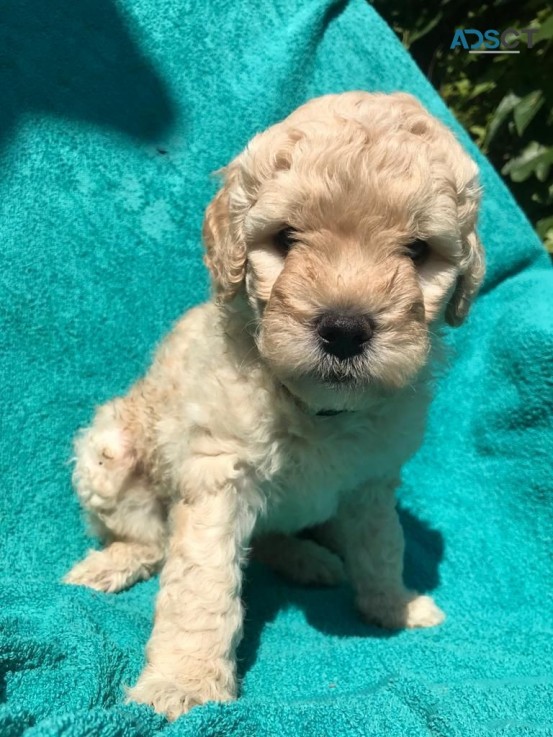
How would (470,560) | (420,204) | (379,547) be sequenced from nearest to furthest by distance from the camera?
1. (420,204)
2. (379,547)
3. (470,560)

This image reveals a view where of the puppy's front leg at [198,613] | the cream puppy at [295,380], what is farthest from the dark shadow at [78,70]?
the puppy's front leg at [198,613]

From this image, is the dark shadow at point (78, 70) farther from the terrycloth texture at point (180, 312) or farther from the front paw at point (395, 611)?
the front paw at point (395, 611)

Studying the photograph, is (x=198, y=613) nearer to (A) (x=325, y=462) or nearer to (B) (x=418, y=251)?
(A) (x=325, y=462)

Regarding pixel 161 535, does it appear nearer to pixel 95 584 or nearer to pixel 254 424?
pixel 95 584

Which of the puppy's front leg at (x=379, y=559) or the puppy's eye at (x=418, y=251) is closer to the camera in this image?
the puppy's eye at (x=418, y=251)

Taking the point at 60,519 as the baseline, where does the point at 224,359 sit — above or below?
A: above

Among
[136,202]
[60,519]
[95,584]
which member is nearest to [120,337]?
[136,202]

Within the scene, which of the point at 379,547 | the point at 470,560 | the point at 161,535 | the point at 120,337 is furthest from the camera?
the point at 120,337
